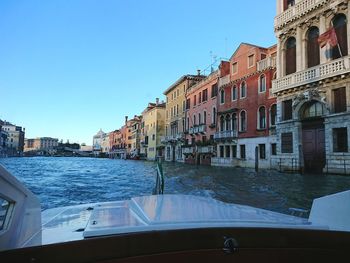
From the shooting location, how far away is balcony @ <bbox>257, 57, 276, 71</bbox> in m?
21.5

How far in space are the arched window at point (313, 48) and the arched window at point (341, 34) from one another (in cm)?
115

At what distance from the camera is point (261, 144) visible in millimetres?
21797

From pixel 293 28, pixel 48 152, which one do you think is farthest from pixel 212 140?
pixel 48 152

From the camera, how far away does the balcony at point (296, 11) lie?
1683 cm

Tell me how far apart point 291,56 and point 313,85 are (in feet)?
9.90

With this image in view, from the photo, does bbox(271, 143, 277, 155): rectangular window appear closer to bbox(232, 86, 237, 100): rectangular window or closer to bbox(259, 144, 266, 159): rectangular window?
bbox(259, 144, 266, 159): rectangular window

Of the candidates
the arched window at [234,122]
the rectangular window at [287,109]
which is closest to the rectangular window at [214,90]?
the arched window at [234,122]

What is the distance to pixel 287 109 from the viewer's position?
18922 millimetres

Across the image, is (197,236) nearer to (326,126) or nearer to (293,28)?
(326,126)

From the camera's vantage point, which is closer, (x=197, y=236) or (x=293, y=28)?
(x=197, y=236)

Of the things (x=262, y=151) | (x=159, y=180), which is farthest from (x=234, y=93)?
(x=159, y=180)

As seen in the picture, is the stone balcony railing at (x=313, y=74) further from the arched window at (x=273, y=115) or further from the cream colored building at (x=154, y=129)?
the cream colored building at (x=154, y=129)

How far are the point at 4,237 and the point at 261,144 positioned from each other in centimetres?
2142

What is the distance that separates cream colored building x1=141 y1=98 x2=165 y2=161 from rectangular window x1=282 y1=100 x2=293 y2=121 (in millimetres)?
29532
